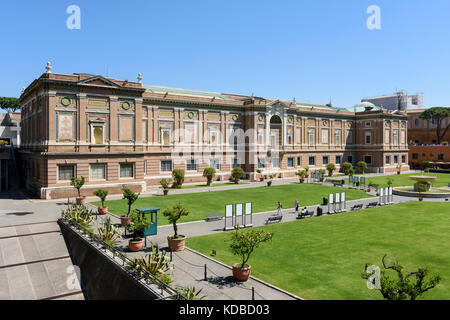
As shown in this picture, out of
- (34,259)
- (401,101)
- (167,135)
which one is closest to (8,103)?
(167,135)

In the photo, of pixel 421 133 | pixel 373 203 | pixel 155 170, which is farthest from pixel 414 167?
pixel 155 170

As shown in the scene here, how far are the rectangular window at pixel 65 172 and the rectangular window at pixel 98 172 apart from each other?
2.31 metres

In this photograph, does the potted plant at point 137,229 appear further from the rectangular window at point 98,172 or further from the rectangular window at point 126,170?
the rectangular window at point 126,170

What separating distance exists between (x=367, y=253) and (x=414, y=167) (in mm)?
82860

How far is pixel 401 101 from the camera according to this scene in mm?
127750

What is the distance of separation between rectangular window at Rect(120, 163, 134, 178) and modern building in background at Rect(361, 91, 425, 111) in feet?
368

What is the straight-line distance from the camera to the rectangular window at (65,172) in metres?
39.6

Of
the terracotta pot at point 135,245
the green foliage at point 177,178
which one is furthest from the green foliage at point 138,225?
the green foliage at point 177,178

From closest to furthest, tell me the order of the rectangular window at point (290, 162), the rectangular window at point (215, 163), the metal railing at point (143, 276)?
the metal railing at point (143, 276) < the rectangular window at point (215, 163) < the rectangular window at point (290, 162)

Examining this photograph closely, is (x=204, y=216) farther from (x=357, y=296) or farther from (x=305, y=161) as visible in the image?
(x=305, y=161)

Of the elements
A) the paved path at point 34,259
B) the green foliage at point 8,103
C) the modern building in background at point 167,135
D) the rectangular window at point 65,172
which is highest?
the green foliage at point 8,103

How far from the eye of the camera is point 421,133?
10644 centimetres

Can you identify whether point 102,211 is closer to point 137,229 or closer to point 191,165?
point 137,229

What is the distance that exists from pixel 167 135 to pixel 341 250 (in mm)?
38170
